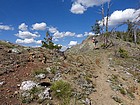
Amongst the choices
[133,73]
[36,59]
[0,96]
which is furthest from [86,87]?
[133,73]

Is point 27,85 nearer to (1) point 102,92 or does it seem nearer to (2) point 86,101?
(2) point 86,101

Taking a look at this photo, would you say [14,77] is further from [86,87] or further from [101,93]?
[101,93]

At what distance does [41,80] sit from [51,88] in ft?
4.27

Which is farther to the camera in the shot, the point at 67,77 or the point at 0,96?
the point at 67,77

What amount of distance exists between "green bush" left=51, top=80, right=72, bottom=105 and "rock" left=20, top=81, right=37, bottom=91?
46.0 inches

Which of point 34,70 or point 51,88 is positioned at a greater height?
point 34,70

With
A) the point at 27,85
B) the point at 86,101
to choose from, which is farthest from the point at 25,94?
the point at 86,101

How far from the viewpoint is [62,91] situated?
12.2 metres

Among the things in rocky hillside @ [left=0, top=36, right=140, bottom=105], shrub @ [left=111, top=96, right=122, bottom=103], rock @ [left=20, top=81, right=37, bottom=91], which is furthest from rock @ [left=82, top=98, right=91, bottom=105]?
rock @ [left=20, top=81, right=37, bottom=91]

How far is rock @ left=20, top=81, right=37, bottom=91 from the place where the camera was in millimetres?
12008

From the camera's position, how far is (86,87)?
14.3 meters

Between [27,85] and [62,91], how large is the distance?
2072 millimetres

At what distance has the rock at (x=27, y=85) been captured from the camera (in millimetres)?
12008

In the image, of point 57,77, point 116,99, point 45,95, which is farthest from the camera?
point 57,77
